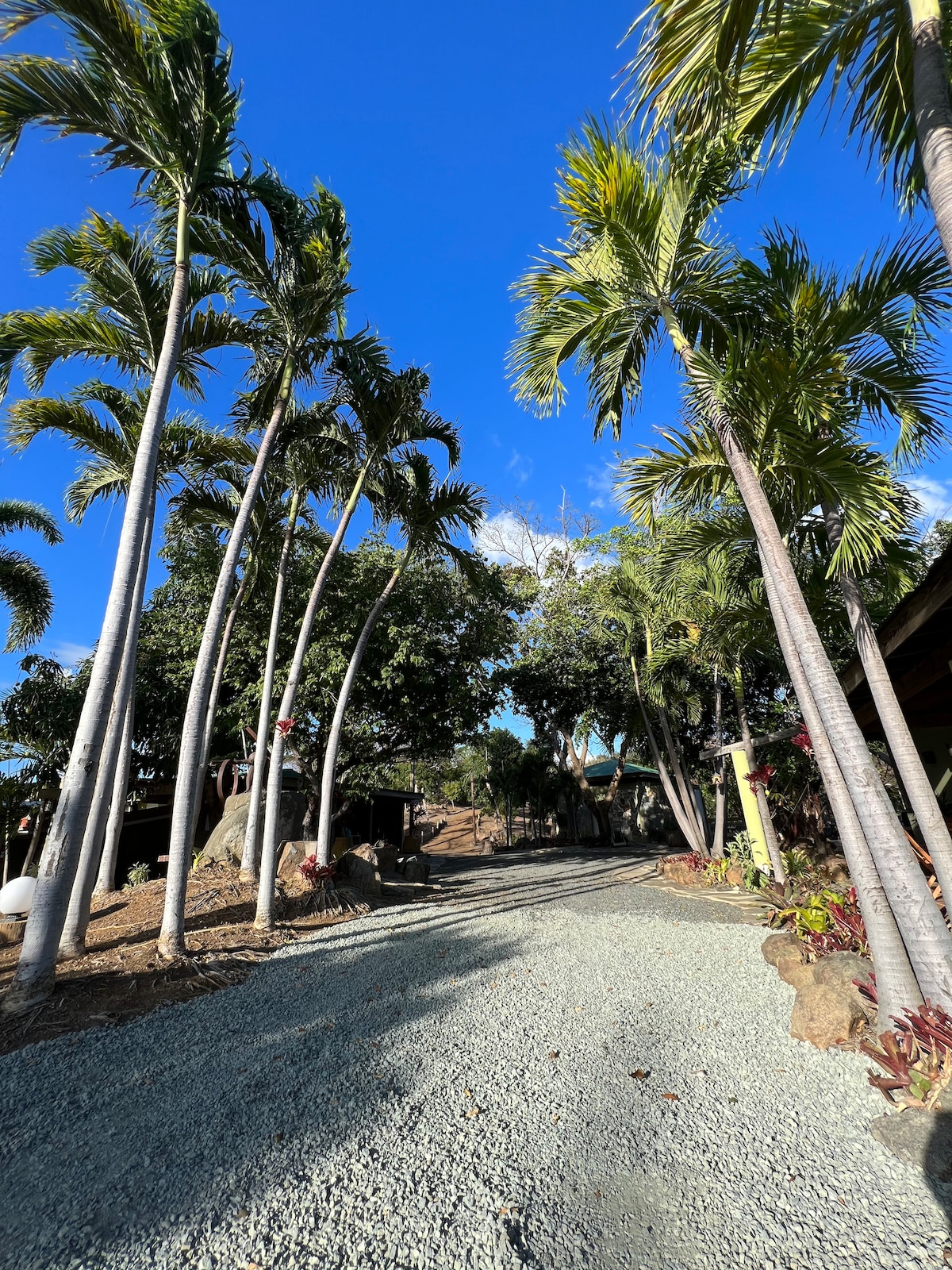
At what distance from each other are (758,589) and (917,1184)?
18.0 feet

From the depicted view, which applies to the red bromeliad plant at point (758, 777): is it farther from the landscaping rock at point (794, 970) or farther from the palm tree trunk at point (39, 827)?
the palm tree trunk at point (39, 827)

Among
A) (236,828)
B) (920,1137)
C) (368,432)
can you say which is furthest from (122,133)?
(236,828)

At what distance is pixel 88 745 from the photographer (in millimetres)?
4461

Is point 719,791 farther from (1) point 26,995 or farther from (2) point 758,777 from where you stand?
(1) point 26,995

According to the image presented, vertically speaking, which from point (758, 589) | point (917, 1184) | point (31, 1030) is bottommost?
point (917, 1184)

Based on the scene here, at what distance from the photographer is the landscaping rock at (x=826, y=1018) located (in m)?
3.49

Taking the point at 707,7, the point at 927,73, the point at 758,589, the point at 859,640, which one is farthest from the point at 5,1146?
the point at 758,589

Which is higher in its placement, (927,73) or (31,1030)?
(927,73)

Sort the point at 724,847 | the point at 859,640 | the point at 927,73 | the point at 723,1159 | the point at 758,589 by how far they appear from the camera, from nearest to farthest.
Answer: the point at 723,1159, the point at 927,73, the point at 859,640, the point at 758,589, the point at 724,847

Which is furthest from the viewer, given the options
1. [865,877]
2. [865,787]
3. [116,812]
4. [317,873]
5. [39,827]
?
[39,827]

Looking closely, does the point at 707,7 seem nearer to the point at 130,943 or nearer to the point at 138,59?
the point at 138,59

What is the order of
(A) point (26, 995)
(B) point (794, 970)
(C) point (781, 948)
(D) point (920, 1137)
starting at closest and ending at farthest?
(D) point (920, 1137)
(A) point (26, 995)
(B) point (794, 970)
(C) point (781, 948)

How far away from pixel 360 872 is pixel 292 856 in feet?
3.87

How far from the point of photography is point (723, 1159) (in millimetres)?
2529
